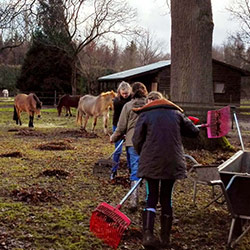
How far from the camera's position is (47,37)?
40875 millimetres

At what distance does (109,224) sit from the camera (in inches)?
179

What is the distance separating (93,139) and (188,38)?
5368 mm

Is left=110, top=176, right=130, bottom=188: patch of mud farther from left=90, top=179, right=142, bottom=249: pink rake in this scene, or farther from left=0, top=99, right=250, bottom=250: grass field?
left=90, top=179, right=142, bottom=249: pink rake

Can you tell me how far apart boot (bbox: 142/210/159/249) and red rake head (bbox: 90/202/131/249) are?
0.69ft

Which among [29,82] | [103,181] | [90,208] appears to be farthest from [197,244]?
[29,82]

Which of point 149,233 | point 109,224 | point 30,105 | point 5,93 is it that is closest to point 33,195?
point 109,224

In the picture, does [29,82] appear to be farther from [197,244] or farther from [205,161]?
[197,244]

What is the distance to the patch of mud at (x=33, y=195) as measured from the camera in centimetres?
621

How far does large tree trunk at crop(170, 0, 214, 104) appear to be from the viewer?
11.1m

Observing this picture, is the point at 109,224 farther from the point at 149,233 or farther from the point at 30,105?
the point at 30,105

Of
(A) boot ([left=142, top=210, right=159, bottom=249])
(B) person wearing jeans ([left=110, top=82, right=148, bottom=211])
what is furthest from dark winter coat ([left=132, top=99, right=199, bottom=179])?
(B) person wearing jeans ([left=110, top=82, right=148, bottom=211])

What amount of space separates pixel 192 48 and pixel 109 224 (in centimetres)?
761

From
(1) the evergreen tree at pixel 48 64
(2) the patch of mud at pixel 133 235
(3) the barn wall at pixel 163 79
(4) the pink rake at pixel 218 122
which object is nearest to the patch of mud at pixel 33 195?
(2) the patch of mud at pixel 133 235

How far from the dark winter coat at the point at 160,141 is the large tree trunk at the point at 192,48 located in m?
6.83
